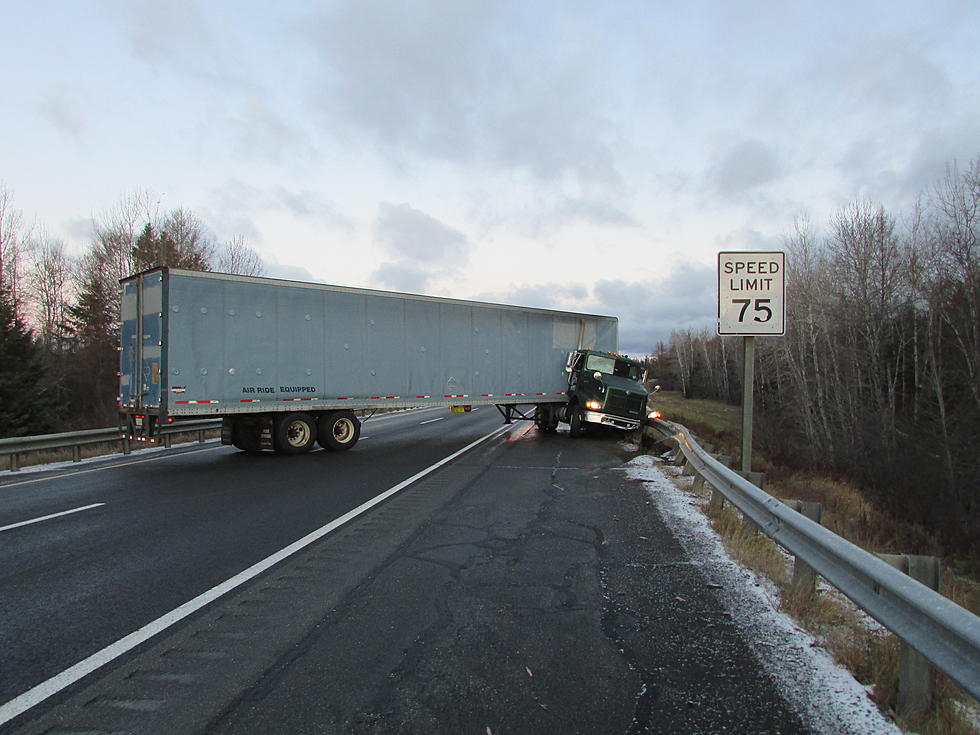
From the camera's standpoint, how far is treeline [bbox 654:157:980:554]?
1869 centimetres

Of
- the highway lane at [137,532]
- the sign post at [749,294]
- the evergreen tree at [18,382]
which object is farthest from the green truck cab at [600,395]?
the evergreen tree at [18,382]

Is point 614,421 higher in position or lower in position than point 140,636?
higher

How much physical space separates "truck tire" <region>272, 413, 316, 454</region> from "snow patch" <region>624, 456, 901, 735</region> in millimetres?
9588

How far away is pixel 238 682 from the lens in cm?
322

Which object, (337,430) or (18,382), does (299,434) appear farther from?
(18,382)

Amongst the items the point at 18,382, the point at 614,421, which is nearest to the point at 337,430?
the point at 614,421

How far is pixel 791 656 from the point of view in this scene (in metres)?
3.51

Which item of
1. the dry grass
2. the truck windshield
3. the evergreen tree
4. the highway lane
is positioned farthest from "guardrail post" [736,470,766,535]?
the evergreen tree

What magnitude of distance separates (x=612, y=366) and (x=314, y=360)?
9.72 m

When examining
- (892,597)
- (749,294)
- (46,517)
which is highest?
(749,294)

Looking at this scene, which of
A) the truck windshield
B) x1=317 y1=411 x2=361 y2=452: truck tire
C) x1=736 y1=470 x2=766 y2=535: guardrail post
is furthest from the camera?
the truck windshield

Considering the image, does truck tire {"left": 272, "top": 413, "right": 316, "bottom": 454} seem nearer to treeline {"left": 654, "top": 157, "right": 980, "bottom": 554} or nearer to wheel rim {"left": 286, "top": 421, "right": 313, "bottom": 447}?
wheel rim {"left": 286, "top": 421, "right": 313, "bottom": 447}

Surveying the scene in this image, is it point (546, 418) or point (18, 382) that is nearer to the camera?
point (546, 418)

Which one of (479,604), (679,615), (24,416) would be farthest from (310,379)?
(24,416)
